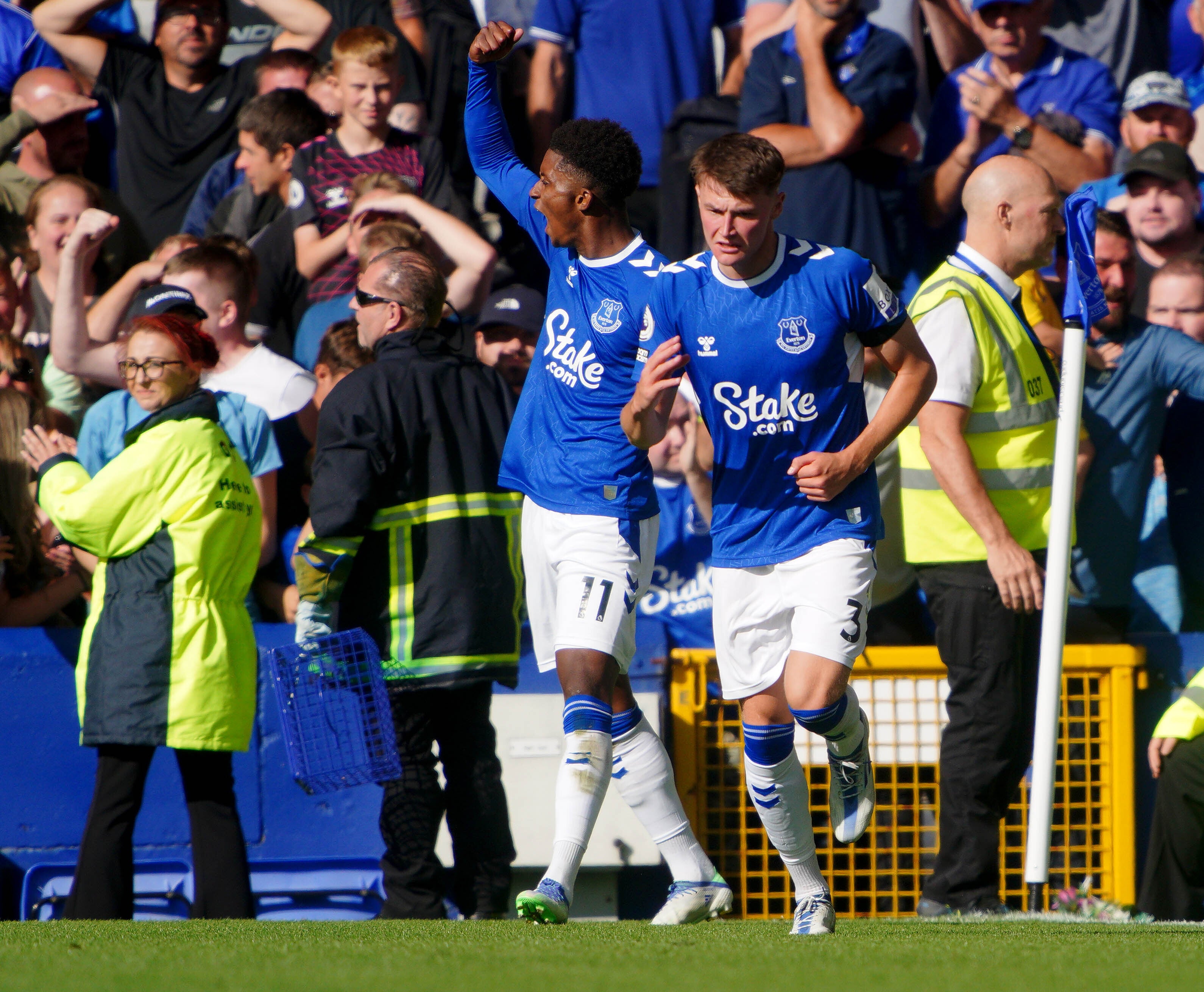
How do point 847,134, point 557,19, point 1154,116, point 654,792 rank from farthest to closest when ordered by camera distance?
point 557,19 < point 1154,116 < point 847,134 < point 654,792

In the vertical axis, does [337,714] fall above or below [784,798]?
above

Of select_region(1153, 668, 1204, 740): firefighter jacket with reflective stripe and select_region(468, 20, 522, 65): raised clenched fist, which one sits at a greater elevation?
select_region(468, 20, 522, 65): raised clenched fist

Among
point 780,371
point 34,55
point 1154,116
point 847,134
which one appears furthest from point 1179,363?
point 34,55

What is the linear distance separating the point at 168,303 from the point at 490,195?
10.9 ft

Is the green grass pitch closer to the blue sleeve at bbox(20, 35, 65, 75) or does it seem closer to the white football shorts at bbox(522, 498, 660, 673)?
the white football shorts at bbox(522, 498, 660, 673)

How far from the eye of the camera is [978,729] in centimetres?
545

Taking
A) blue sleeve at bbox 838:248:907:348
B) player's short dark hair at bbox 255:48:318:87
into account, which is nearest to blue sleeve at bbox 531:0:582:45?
player's short dark hair at bbox 255:48:318:87

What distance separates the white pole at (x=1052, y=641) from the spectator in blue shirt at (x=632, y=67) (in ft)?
12.0

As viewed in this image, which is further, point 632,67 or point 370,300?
point 632,67

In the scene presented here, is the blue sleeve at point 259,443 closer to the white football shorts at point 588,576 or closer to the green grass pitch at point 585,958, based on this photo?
the white football shorts at point 588,576

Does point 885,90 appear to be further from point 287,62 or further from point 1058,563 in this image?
point 287,62

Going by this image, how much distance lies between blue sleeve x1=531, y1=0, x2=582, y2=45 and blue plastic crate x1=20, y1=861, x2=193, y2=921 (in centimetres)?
492

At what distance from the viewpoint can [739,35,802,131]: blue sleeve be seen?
7848mm

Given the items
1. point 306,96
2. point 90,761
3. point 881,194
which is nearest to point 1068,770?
point 881,194
